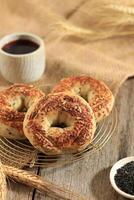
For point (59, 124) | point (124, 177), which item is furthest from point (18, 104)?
point (124, 177)

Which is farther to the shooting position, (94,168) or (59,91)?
(59,91)

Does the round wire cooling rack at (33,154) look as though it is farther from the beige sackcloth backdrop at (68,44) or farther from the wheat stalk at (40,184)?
the beige sackcloth backdrop at (68,44)

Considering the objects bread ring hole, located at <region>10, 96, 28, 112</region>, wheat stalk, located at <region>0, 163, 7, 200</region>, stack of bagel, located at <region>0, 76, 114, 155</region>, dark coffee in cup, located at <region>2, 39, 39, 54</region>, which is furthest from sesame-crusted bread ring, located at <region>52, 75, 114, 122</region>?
wheat stalk, located at <region>0, 163, 7, 200</region>

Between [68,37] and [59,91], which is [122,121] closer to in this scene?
[59,91]

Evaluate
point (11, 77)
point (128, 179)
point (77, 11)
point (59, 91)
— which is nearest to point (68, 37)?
point (77, 11)

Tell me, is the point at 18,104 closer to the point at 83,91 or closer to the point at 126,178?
the point at 83,91
